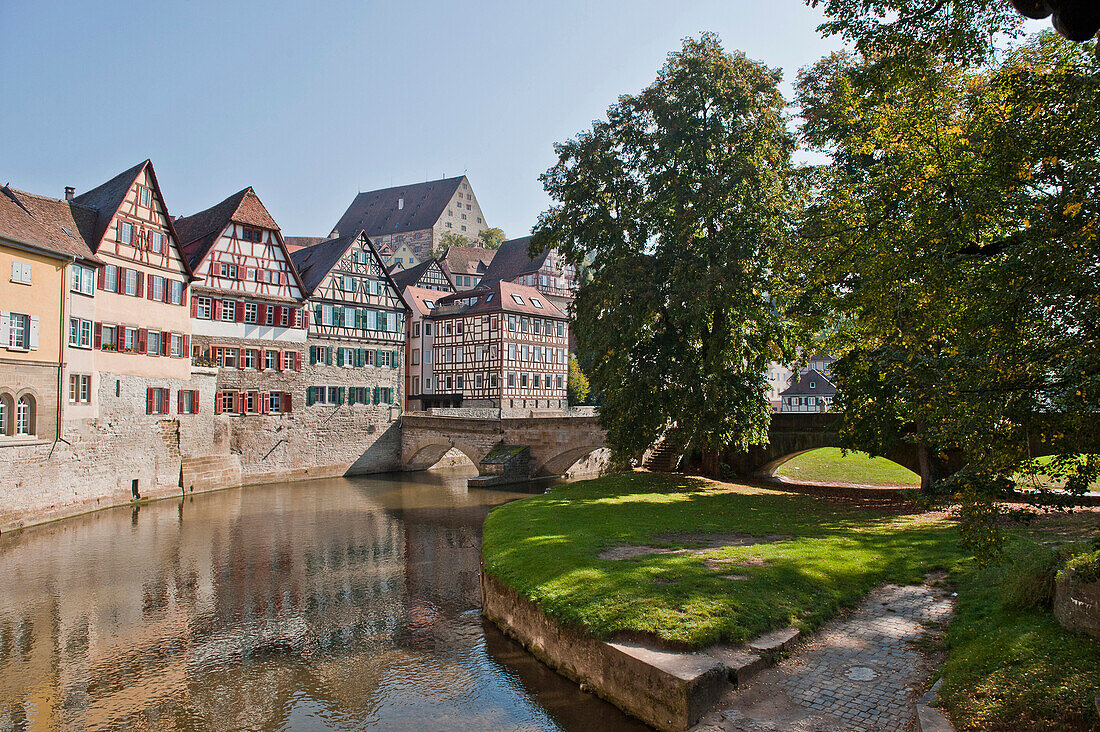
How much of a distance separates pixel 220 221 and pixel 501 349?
722 inches

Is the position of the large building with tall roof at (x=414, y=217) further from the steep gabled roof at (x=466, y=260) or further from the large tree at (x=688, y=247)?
the large tree at (x=688, y=247)

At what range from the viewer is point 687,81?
2120 centimetres

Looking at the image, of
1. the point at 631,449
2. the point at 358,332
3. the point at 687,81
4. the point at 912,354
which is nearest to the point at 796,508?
the point at 631,449

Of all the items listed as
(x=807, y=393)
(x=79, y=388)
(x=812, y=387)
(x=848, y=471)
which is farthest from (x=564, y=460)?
(x=807, y=393)

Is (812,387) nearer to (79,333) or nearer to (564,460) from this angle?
(564,460)

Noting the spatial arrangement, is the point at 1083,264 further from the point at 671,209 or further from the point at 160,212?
the point at 160,212

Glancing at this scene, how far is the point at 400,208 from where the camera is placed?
101062 millimetres

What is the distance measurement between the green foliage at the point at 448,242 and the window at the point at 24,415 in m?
66.3

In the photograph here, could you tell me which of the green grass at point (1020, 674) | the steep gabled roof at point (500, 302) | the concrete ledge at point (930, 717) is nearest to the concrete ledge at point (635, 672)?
the concrete ledge at point (930, 717)

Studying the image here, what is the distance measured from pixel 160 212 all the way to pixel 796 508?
27.8m

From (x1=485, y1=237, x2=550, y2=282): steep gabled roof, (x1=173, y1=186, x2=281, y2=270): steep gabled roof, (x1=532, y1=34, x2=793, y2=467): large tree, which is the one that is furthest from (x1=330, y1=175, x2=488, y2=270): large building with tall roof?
(x1=532, y1=34, x2=793, y2=467): large tree

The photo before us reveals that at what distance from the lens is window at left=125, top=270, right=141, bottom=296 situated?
28.6 m

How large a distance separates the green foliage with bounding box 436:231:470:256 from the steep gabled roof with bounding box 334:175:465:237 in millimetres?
3145

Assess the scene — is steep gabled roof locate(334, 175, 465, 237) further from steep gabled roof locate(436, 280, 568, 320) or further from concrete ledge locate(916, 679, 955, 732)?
concrete ledge locate(916, 679, 955, 732)
